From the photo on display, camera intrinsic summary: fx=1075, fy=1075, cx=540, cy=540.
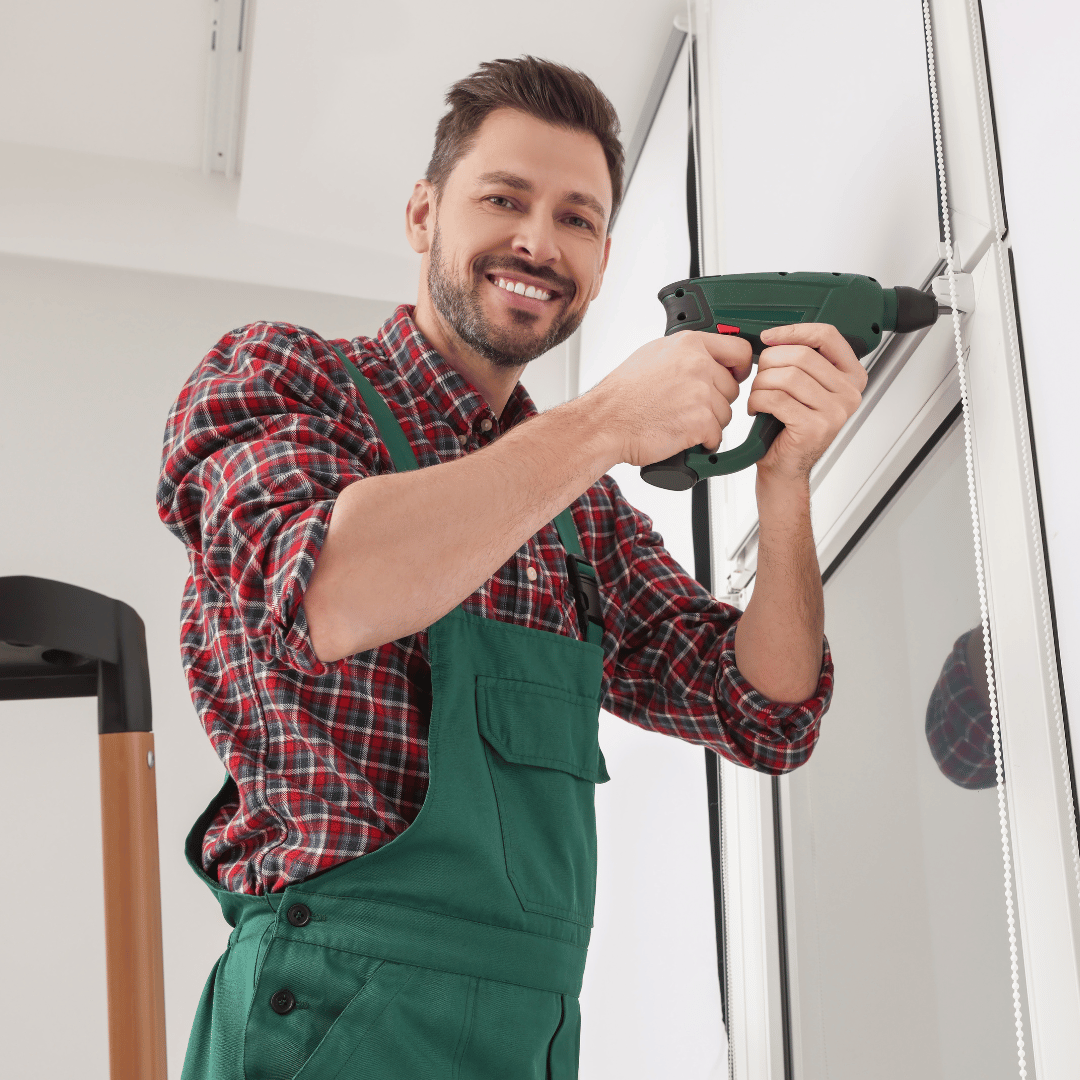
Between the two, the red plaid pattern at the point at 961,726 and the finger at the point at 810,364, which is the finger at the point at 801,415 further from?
the red plaid pattern at the point at 961,726

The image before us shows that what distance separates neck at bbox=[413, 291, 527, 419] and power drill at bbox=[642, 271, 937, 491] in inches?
12.1

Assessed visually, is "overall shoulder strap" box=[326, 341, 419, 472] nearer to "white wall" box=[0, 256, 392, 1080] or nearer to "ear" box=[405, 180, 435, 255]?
"ear" box=[405, 180, 435, 255]

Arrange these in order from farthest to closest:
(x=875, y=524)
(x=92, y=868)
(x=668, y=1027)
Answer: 1. (x=92, y=868)
2. (x=668, y=1027)
3. (x=875, y=524)

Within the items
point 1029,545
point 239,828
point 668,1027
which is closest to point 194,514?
point 239,828

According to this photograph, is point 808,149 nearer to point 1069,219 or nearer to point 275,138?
point 1069,219

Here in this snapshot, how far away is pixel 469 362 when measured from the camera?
1.25m

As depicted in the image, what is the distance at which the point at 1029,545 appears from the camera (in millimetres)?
775

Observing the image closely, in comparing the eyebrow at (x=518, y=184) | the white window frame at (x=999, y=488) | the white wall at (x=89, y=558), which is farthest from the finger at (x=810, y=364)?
the white wall at (x=89, y=558)

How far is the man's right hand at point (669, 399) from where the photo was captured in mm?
877

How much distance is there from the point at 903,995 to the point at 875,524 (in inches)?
18.9

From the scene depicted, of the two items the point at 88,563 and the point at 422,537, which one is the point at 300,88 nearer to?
the point at 88,563

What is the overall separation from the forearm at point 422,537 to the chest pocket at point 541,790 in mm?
158

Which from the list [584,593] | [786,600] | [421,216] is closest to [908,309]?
[786,600]

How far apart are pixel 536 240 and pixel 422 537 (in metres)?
0.57
